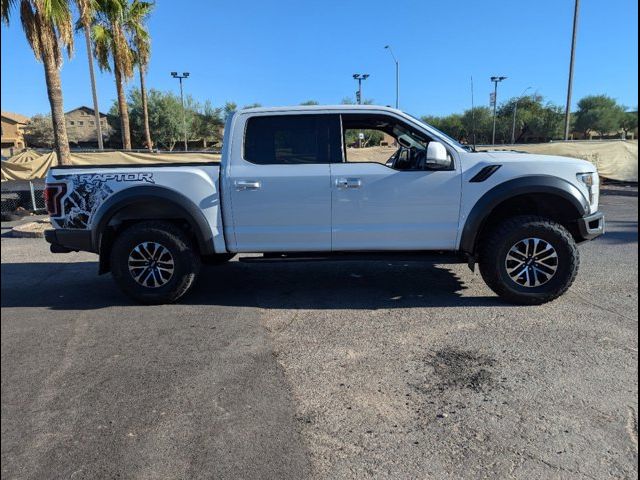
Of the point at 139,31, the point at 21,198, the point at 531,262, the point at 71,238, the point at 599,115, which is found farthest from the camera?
the point at 599,115

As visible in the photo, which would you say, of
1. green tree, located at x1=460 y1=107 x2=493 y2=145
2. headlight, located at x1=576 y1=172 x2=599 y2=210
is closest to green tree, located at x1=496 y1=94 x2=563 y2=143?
green tree, located at x1=460 y1=107 x2=493 y2=145

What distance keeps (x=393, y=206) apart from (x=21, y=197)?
11.9m

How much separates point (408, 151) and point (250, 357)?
10.3 feet

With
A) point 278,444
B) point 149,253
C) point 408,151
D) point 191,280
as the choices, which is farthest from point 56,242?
point 408,151

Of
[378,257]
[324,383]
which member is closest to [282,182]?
[378,257]

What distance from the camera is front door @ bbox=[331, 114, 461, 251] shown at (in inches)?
185

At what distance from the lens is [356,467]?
241 centimetres

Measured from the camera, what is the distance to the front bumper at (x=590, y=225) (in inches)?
185

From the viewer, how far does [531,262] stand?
472 centimetres

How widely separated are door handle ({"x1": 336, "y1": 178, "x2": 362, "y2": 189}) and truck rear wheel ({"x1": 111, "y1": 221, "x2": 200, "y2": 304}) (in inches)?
67.7

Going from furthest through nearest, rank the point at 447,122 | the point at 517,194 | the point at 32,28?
the point at 447,122
the point at 32,28
the point at 517,194

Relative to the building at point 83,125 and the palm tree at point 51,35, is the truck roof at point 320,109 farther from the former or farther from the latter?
the building at point 83,125

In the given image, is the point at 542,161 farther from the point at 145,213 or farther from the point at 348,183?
the point at 145,213

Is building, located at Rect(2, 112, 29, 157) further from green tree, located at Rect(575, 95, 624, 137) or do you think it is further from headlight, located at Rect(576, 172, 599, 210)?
green tree, located at Rect(575, 95, 624, 137)
